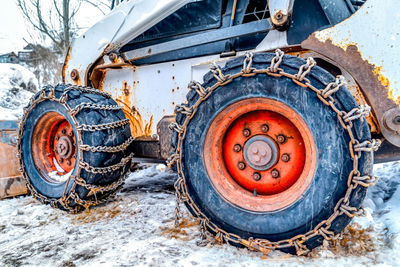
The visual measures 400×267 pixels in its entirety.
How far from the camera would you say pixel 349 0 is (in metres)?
2.12

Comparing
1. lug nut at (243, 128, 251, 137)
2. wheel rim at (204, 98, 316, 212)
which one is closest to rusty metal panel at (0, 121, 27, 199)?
wheel rim at (204, 98, 316, 212)

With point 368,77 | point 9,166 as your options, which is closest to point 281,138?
point 368,77

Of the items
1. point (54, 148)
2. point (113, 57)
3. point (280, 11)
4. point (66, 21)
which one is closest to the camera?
point (280, 11)

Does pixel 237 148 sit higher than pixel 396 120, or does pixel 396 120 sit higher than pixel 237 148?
pixel 396 120

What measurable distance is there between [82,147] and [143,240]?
84cm

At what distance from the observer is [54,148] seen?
263 centimetres

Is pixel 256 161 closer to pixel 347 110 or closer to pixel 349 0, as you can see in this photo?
pixel 347 110

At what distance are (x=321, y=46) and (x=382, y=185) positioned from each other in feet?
5.84

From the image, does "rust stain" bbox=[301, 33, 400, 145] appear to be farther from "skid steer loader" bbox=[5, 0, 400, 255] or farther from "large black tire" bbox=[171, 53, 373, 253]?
"large black tire" bbox=[171, 53, 373, 253]

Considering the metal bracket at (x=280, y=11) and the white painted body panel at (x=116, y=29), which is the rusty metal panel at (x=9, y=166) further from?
the metal bracket at (x=280, y=11)

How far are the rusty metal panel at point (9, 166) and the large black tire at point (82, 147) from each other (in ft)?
1.66

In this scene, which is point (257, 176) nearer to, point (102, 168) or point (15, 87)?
point (102, 168)

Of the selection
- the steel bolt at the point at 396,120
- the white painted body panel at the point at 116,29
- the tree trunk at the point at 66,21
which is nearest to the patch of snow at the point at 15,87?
the tree trunk at the point at 66,21

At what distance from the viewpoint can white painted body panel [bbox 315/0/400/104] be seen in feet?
5.22
